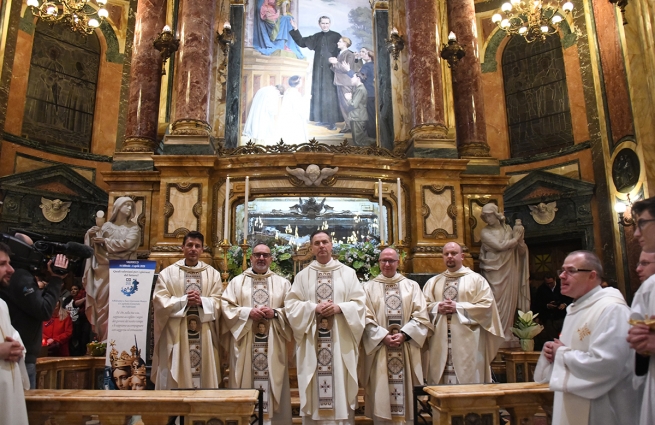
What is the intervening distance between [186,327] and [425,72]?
6.07 meters

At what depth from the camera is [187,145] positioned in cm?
791

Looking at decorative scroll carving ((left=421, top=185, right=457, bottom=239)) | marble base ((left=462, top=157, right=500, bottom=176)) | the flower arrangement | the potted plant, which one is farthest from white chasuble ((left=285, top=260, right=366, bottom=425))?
marble base ((left=462, top=157, right=500, bottom=176))

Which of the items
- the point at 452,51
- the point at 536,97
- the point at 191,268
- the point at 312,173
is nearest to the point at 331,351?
the point at 191,268

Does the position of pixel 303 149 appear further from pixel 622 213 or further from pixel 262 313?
pixel 622 213

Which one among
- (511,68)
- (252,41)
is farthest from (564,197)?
(252,41)

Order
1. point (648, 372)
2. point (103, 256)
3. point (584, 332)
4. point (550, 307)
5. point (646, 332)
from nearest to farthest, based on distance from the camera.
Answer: point (646, 332) < point (648, 372) < point (584, 332) < point (103, 256) < point (550, 307)

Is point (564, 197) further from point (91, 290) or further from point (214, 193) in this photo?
point (91, 290)

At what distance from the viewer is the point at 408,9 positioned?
9.23 meters

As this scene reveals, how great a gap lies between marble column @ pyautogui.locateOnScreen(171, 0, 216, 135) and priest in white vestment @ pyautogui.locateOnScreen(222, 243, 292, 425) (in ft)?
12.9

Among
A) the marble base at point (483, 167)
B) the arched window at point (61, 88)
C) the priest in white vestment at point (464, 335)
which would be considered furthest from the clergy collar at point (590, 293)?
the arched window at point (61, 88)

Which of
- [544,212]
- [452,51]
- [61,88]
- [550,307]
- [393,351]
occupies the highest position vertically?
[61,88]

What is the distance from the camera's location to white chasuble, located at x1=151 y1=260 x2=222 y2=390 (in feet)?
15.9

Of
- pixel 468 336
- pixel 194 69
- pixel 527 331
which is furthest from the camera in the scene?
Answer: pixel 194 69

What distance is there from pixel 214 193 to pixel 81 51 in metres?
7.96
